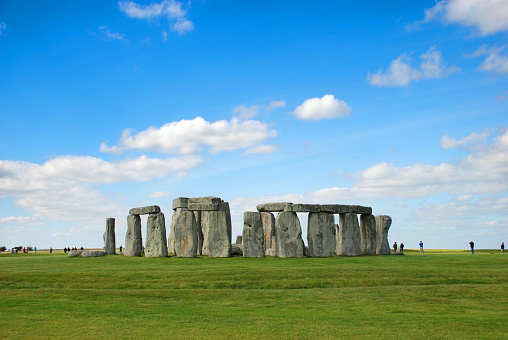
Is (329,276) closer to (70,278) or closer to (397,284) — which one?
(397,284)

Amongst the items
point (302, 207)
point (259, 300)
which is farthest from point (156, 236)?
point (259, 300)

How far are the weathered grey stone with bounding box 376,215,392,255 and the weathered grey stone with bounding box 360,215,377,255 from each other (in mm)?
844

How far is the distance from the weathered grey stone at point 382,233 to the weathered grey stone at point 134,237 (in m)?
13.4

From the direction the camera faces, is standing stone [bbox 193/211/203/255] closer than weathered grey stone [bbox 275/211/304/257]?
No

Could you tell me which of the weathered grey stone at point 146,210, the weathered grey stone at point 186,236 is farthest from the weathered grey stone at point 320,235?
the weathered grey stone at point 146,210

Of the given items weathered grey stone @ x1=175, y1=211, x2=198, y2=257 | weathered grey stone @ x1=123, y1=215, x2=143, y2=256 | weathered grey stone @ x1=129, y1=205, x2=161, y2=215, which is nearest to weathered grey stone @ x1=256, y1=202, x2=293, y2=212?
weathered grey stone @ x1=175, y1=211, x2=198, y2=257

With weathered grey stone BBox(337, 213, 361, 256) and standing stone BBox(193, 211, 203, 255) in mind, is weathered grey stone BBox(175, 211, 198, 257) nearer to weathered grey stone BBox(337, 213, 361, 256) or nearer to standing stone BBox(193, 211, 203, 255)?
standing stone BBox(193, 211, 203, 255)

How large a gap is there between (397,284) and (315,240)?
8343mm

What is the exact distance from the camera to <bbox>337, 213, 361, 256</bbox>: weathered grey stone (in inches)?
1023

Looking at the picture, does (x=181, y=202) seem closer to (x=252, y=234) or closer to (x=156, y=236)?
(x=156, y=236)

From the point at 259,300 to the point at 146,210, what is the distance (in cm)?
1404

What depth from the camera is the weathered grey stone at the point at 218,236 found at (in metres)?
24.1

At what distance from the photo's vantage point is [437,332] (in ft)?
31.2

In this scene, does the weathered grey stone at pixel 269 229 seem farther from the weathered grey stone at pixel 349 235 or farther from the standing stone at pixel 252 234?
the weathered grey stone at pixel 349 235
